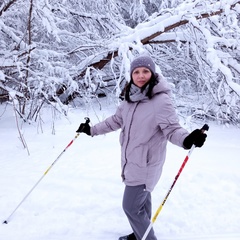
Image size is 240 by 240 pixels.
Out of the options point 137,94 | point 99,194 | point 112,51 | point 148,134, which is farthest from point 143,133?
point 112,51

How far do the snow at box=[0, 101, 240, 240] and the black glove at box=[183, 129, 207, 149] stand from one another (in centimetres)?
127

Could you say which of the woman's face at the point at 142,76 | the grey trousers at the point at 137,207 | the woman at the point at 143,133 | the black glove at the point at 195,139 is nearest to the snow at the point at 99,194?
the grey trousers at the point at 137,207

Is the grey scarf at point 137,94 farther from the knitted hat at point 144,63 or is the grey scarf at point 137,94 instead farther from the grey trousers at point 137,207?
the grey trousers at point 137,207

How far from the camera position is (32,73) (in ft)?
19.3

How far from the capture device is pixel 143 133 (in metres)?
2.20

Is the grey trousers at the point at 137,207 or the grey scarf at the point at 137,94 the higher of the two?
the grey scarf at the point at 137,94

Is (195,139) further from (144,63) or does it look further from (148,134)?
(144,63)

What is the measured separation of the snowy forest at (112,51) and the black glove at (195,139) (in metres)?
2.74

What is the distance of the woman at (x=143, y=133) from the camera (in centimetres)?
217

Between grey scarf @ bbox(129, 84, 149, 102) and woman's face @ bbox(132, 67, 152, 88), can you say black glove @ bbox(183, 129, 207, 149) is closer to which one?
grey scarf @ bbox(129, 84, 149, 102)

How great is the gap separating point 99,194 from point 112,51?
3.11 meters

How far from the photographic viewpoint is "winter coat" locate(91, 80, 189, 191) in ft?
7.07

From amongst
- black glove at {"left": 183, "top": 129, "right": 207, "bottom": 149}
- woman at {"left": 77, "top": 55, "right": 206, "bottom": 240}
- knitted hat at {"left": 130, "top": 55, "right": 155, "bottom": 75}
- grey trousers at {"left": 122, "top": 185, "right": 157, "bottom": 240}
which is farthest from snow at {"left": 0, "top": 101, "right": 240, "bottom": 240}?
knitted hat at {"left": 130, "top": 55, "right": 155, "bottom": 75}

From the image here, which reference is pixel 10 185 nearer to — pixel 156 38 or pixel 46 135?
pixel 46 135
